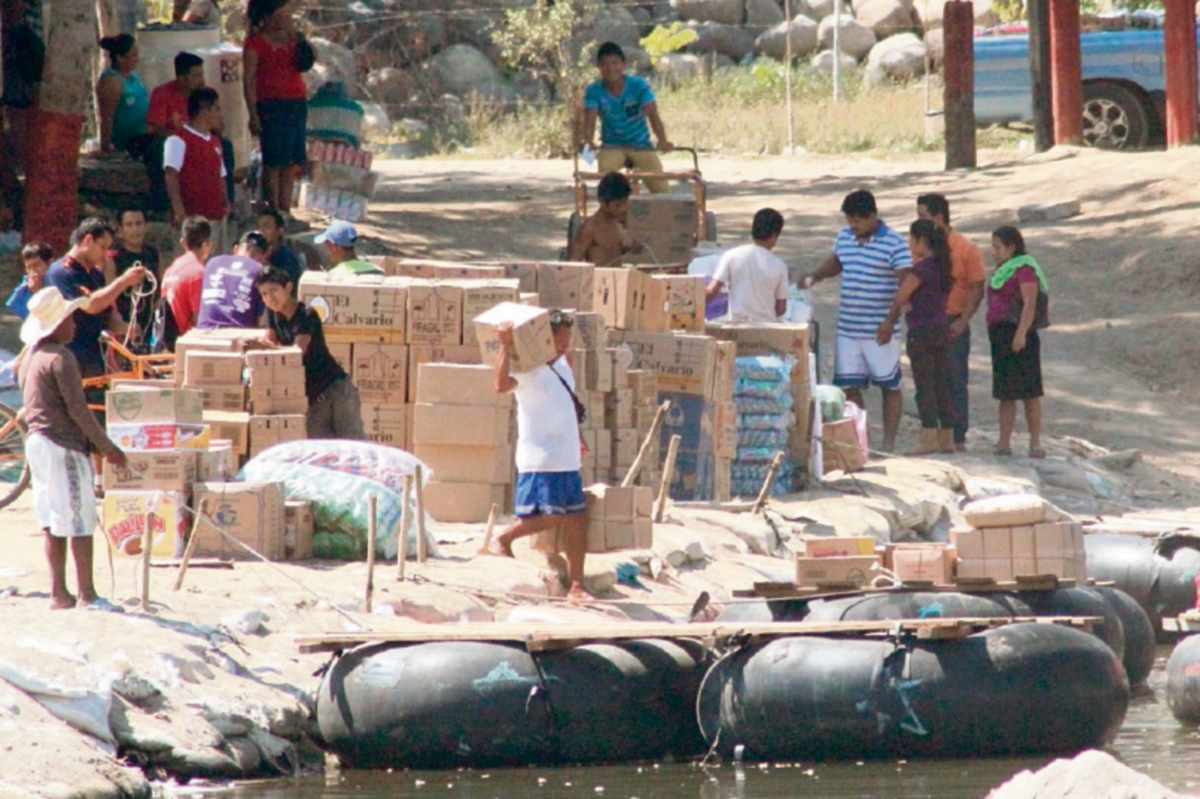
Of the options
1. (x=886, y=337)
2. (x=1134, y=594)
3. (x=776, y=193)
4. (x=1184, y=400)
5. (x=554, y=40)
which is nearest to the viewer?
(x=1134, y=594)

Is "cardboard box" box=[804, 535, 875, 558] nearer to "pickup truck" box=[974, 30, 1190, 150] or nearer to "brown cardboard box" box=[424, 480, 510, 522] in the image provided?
"brown cardboard box" box=[424, 480, 510, 522]

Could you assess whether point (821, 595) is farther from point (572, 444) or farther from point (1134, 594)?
point (1134, 594)

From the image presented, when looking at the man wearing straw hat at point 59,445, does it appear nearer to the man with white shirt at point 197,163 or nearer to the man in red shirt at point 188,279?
the man in red shirt at point 188,279

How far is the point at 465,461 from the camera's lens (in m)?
12.4

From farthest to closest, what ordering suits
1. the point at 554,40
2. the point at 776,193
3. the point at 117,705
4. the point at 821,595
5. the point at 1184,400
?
1. the point at 554,40
2. the point at 776,193
3. the point at 1184,400
4. the point at 821,595
5. the point at 117,705

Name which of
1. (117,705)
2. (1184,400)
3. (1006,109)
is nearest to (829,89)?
(1006,109)

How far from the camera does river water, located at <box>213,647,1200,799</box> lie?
8727 mm

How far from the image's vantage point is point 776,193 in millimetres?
24625

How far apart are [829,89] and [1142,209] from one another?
546 inches

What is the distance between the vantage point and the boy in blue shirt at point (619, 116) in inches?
697

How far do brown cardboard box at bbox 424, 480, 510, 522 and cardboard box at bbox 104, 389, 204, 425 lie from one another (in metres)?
1.74

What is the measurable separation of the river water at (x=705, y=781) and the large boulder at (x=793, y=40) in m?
30.5

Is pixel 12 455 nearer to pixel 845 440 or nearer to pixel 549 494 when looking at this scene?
pixel 549 494

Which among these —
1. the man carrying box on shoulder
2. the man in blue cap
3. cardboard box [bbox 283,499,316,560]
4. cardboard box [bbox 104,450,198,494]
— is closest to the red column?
the man in blue cap
